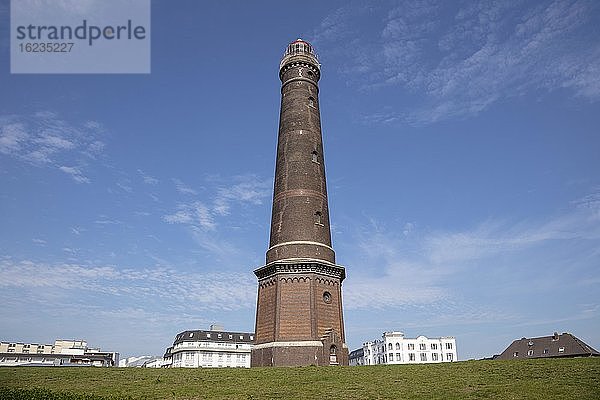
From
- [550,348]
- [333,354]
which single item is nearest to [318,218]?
[333,354]

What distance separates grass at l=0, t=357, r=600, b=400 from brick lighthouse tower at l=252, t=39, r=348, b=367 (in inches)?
225

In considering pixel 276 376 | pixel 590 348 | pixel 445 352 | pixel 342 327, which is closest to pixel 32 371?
pixel 276 376

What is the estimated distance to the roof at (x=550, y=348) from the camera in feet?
204

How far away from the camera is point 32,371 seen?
3167cm

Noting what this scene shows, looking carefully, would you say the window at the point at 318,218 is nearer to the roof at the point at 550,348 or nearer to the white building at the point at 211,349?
the roof at the point at 550,348

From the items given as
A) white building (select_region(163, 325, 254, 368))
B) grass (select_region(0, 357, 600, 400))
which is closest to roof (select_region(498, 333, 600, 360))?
grass (select_region(0, 357, 600, 400))

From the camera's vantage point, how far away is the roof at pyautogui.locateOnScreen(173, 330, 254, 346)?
9950 centimetres

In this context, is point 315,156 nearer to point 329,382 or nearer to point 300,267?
point 300,267

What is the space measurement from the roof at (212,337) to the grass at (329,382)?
69.3 metres

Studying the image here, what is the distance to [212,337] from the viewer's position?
10119cm

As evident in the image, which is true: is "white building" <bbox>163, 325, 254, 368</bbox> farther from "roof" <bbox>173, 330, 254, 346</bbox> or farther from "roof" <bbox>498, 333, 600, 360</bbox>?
"roof" <bbox>498, 333, 600, 360</bbox>

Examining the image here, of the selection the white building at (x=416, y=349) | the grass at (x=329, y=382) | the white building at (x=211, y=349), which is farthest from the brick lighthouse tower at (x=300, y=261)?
the white building at (x=416, y=349)

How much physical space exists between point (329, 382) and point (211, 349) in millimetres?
77621

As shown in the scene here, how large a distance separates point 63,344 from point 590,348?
94.3m
